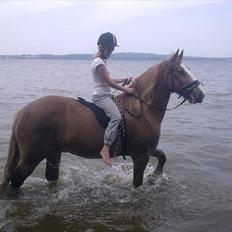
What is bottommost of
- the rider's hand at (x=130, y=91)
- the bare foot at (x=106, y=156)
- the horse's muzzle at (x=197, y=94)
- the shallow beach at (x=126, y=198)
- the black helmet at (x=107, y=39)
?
the shallow beach at (x=126, y=198)

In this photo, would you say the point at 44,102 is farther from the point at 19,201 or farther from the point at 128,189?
the point at 128,189

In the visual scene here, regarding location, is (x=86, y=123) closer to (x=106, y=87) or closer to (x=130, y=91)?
(x=106, y=87)


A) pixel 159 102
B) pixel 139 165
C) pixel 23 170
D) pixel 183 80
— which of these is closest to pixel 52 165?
pixel 23 170

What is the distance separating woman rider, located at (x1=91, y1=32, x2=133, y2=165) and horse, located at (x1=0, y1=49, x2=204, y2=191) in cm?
20

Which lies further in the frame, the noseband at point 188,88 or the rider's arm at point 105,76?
the noseband at point 188,88

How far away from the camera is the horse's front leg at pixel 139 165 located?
7406 millimetres

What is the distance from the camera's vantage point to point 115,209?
729cm

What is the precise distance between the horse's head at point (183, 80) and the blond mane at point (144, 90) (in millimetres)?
278

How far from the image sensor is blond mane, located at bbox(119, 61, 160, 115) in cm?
726

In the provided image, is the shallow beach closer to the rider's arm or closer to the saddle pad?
the saddle pad

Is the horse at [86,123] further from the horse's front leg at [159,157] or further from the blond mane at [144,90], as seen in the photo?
the horse's front leg at [159,157]

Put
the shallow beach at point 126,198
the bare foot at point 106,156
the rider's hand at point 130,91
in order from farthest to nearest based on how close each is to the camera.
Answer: the rider's hand at point 130,91
the bare foot at point 106,156
the shallow beach at point 126,198

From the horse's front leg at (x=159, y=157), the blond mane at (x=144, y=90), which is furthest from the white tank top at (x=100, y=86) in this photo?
the horse's front leg at (x=159, y=157)

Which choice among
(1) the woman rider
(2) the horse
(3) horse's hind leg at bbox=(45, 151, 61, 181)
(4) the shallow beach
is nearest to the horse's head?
(2) the horse
